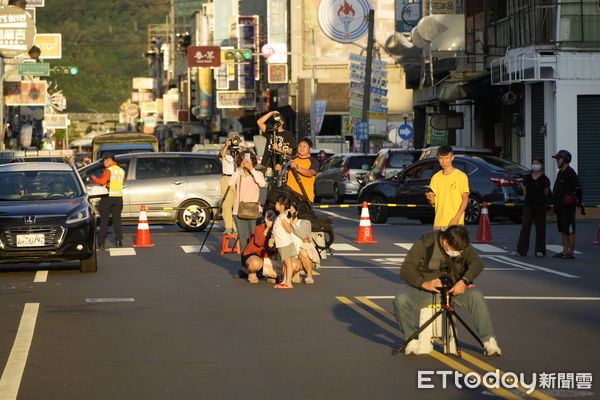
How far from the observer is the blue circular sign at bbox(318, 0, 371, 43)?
2662 inches

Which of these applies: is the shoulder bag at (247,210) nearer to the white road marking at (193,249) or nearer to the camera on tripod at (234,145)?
the white road marking at (193,249)

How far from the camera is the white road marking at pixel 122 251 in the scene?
22.7 metres

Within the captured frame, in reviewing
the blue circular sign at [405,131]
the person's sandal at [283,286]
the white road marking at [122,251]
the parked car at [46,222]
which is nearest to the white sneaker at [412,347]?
the person's sandal at [283,286]

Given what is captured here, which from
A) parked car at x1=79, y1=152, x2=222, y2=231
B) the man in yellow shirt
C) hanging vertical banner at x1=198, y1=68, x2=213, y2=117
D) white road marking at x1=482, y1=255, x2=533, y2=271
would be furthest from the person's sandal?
hanging vertical banner at x1=198, y1=68, x2=213, y2=117

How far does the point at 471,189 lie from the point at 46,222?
13458mm

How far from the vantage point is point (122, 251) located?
2331cm

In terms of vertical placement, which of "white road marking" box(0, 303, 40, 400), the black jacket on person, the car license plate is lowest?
"white road marking" box(0, 303, 40, 400)

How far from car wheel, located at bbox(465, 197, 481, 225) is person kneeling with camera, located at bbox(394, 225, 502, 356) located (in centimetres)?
1885

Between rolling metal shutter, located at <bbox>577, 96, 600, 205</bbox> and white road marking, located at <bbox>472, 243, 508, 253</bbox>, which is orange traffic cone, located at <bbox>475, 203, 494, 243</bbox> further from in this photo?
rolling metal shutter, located at <bbox>577, 96, 600, 205</bbox>

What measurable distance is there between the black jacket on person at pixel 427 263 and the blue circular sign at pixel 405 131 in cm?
4141

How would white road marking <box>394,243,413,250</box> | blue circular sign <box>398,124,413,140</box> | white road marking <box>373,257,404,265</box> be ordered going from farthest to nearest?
blue circular sign <box>398,124,413,140</box> → white road marking <box>394,243,413,250</box> → white road marking <box>373,257,404,265</box>

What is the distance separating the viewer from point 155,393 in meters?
9.27

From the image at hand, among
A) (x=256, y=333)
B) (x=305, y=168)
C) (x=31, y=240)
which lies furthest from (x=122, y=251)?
(x=256, y=333)

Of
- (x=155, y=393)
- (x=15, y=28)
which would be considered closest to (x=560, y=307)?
(x=155, y=393)
